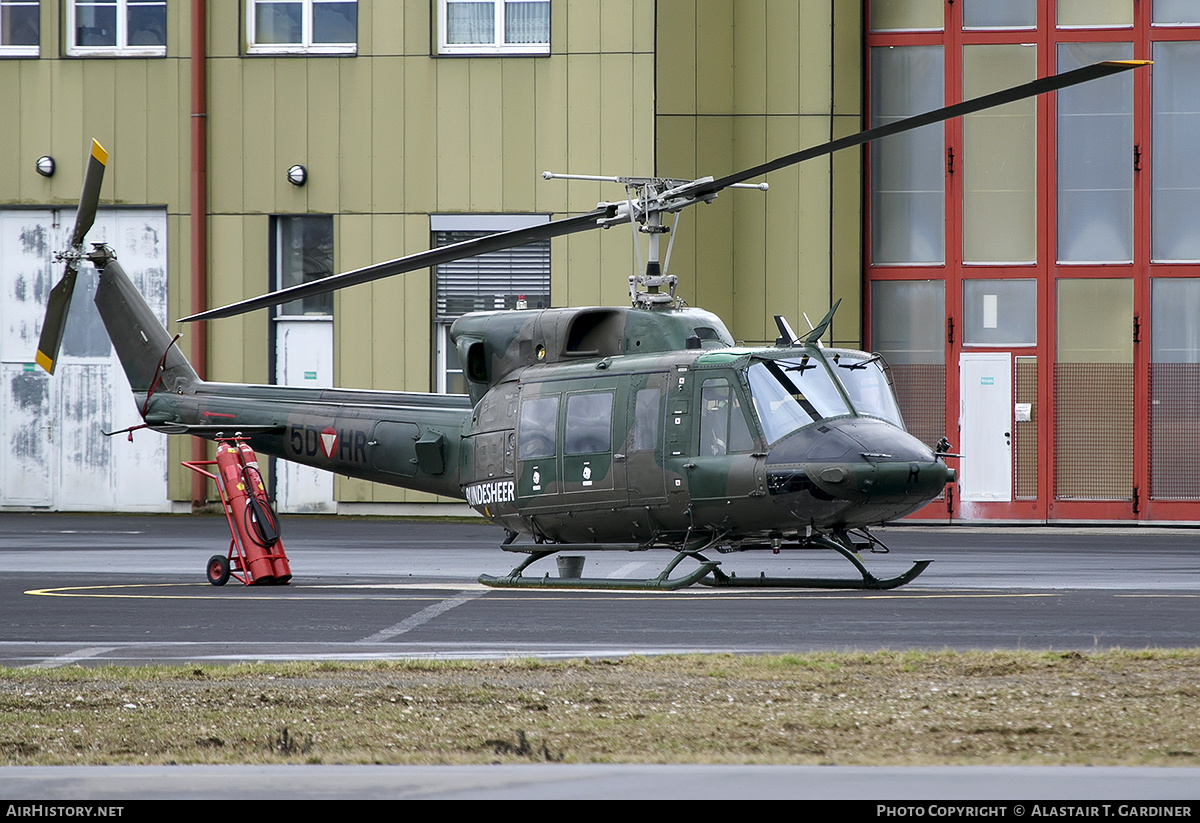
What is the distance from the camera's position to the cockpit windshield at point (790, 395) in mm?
12992

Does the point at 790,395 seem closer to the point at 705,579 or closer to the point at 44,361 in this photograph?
the point at 705,579

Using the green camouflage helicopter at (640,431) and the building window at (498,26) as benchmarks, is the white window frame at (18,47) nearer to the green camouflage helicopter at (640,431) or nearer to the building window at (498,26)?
the building window at (498,26)

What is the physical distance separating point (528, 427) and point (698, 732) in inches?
325

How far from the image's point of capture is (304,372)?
26391 millimetres

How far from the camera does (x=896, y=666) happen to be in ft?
27.8

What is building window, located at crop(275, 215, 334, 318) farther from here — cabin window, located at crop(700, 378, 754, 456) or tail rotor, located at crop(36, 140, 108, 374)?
cabin window, located at crop(700, 378, 754, 456)

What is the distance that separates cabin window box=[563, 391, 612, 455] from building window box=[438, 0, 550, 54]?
13031mm

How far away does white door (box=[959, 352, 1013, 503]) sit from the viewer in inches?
1001

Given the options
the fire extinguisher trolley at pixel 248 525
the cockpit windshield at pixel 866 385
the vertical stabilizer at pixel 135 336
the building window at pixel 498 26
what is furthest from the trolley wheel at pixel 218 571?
the building window at pixel 498 26

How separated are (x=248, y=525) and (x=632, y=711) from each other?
29.6ft

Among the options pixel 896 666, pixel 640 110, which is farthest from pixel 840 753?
pixel 640 110

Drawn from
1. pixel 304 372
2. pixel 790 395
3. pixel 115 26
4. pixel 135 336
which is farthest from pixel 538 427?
pixel 115 26

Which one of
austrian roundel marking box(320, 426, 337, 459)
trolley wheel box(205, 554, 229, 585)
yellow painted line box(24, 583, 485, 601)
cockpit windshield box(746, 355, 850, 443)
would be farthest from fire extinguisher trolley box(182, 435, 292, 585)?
cockpit windshield box(746, 355, 850, 443)

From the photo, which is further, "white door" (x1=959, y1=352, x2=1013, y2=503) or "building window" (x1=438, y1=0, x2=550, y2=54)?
"building window" (x1=438, y1=0, x2=550, y2=54)
